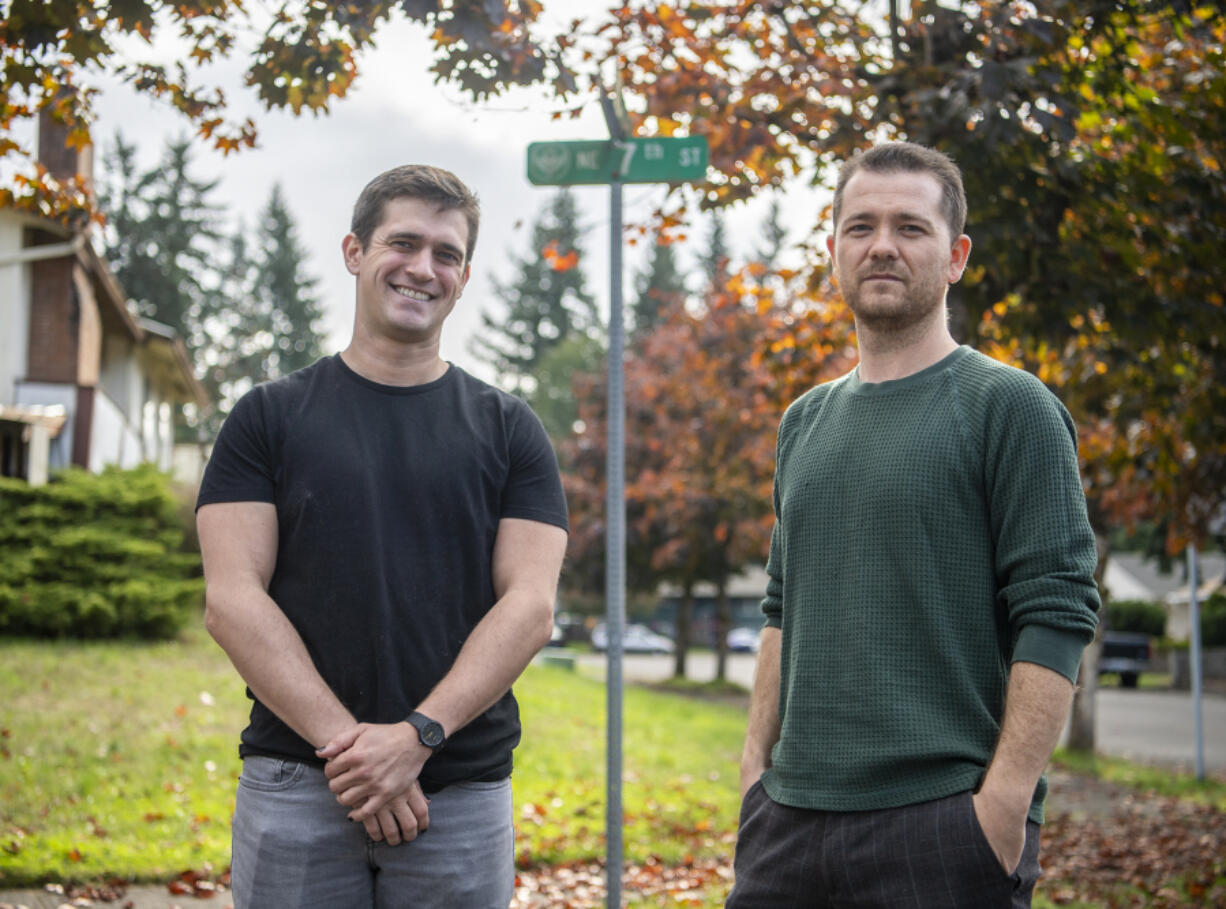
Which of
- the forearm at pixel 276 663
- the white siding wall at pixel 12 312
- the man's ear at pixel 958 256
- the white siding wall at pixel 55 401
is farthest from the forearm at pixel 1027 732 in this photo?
the white siding wall at pixel 12 312

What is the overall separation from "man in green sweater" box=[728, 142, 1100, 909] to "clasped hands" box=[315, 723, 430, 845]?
712 mm

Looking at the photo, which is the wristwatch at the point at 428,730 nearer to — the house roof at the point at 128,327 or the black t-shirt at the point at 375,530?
the black t-shirt at the point at 375,530

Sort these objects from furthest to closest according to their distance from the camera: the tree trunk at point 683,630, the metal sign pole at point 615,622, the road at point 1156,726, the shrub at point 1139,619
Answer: the shrub at point 1139,619 < the tree trunk at point 683,630 < the road at point 1156,726 < the metal sign pole at point 615,622

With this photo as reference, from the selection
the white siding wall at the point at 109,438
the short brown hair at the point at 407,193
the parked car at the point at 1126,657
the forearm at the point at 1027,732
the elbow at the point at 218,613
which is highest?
the short brown hair at the point at 407,193

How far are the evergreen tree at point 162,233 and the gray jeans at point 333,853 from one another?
155ft

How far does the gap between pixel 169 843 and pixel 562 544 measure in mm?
4379

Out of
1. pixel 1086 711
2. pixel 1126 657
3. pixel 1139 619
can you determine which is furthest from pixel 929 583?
pixel 1139 619

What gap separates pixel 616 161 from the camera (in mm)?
4332

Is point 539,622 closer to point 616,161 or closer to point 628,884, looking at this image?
point 616,161

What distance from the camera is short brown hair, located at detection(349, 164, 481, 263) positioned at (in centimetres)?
279

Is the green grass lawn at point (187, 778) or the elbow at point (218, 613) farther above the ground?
the elbow at point (218, 613)

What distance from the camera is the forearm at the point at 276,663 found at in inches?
97.1

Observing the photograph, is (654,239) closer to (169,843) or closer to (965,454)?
(169,843)

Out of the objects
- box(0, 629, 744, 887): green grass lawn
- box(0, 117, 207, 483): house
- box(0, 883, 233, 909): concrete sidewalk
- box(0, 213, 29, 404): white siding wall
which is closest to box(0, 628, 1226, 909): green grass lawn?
box(0, 629, 744, 887): green grass lawn
